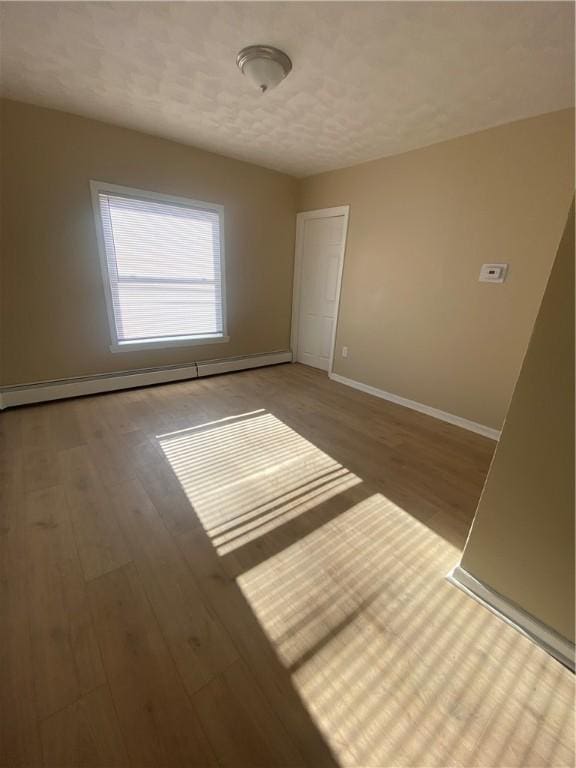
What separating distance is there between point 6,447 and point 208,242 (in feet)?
9.25

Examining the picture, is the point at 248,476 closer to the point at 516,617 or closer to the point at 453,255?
the point at 516,617

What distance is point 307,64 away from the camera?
1.82m

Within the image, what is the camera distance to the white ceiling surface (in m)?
1.48

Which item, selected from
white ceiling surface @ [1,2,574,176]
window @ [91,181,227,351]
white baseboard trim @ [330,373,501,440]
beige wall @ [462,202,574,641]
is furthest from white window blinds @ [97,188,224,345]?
beige wall @ [462,202,574,641]

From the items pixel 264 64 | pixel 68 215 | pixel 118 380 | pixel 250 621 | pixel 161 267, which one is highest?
pixel 264 64

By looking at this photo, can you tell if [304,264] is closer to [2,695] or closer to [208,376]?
[208,376]

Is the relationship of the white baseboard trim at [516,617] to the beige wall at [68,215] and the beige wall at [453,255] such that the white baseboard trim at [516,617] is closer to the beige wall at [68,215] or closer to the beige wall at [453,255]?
the beige wall at [453,255]

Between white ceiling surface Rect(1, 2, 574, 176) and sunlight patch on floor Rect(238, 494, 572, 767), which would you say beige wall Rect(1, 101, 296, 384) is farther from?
sunlight patch on floor Rect(238, 494, 572, 767)

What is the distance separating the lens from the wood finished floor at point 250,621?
91 cm

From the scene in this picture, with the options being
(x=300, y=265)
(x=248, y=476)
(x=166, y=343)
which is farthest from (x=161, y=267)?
(x=248, y=476)

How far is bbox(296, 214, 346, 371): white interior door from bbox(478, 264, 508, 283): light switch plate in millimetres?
1636

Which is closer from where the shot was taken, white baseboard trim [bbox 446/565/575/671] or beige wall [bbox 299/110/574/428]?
white baseboard trim [bbox 446/565/575/671]

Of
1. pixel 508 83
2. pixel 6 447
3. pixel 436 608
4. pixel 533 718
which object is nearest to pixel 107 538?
pixel 6 447

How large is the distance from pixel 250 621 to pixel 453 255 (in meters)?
3.17
